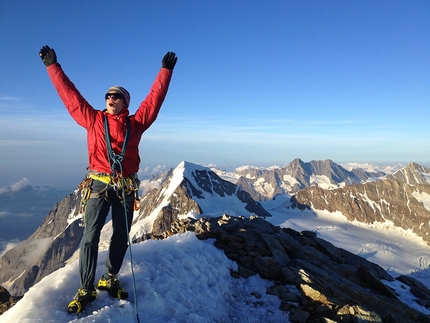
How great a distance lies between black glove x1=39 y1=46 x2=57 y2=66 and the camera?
5541 millimetres

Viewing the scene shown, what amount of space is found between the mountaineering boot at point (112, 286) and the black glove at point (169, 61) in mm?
5203

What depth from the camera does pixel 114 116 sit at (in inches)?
229

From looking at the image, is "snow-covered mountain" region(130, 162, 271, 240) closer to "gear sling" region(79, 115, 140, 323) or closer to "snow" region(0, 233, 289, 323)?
"snow" region(0, 233, 289, 323)

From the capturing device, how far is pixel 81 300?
5398 millimetres

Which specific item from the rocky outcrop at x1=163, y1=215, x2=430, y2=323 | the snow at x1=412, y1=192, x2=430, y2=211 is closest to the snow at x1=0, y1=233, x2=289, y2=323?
the rocky outcrop at x1=163, y1=215, x2=430, y2=323

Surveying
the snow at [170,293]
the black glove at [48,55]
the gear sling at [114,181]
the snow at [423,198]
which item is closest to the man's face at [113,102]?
the gear sling at [114,181]

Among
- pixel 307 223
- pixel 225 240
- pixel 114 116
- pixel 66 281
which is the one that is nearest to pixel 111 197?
pixel 114 116

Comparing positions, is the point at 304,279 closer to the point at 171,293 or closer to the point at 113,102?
the point at 171,293

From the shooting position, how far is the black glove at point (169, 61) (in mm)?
6223

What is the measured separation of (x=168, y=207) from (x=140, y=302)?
518 feet

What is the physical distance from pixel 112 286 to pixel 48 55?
17.6ft

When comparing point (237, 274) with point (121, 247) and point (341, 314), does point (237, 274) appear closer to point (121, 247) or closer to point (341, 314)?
point (341, 314)

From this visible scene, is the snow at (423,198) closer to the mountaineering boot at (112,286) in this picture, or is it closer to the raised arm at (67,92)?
the mountaineering boot at (112,286)

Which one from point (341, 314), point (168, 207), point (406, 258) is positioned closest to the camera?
point (341, 314)
